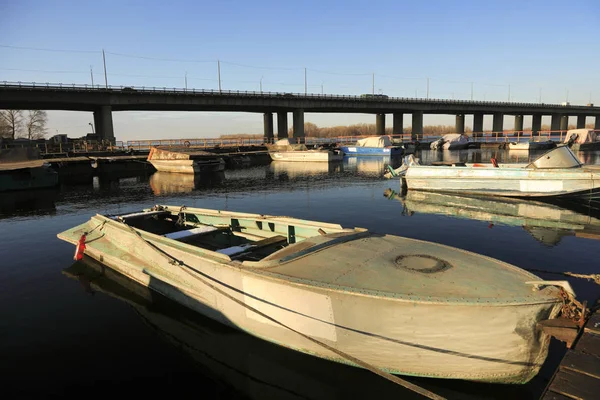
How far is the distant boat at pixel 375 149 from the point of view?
61.9 m

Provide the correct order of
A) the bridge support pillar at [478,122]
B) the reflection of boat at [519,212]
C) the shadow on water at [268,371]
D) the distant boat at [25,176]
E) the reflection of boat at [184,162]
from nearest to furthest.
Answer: the shadow on water at [268,371], the reflection of boat at [519,212], the distant boat at [25,176], the reflection of boat at [184,162], the bridge support pillar at [478,122]

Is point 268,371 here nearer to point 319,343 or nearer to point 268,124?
point 319,343

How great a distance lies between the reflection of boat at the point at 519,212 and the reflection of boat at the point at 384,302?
10195mm

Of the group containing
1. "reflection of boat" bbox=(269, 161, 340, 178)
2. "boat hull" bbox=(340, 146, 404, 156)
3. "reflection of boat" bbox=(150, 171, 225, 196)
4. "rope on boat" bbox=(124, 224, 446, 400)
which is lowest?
"reflection of boat" bbox=(150, 171, 225, 196)

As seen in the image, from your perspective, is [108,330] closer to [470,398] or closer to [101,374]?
[101,374]

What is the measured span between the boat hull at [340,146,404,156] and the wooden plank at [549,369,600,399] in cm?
5887

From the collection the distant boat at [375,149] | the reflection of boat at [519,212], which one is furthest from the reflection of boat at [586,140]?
the reflection of boat at [519,212]

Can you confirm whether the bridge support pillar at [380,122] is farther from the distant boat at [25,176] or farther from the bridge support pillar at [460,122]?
the distant boat at [25,176]

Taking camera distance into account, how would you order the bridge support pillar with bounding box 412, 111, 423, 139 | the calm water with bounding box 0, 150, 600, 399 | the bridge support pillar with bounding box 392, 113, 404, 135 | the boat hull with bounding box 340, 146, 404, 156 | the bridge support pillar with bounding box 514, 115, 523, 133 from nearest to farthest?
the calm water with bounding box 0, 150, 600, 399
the boat hull with bounding box 340, 146, 404, 156
the bridge support pillar with bounding box 412, 111, 423, 139
the bridge support pillar with bounding box 392, 113, 404, 135
the bridge support pillar with bounding box 514, 115, 523, 133

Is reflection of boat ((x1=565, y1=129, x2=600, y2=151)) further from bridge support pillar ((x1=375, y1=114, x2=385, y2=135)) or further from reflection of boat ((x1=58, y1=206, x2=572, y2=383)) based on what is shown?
reflection of boat ((x1=58, y1=206, x2=572, y2=383))

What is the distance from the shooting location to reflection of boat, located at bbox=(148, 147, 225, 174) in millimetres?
42344

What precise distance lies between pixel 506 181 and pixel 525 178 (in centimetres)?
106

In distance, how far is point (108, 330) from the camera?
814cm

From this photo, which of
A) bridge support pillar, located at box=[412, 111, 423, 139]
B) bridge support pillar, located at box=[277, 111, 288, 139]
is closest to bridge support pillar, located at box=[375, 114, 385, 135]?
bridge support pillar, located at box=[412, 111, 423, 139]
